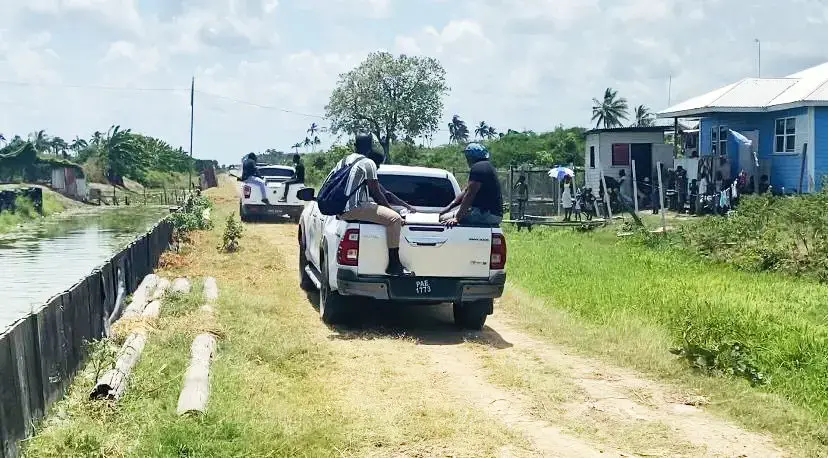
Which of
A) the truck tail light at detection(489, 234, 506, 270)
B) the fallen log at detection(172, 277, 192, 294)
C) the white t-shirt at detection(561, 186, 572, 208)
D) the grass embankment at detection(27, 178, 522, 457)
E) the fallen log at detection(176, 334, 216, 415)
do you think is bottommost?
the grass embankment at detection(27, 178, 522, 457)

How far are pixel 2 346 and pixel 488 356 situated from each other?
15.4 feet

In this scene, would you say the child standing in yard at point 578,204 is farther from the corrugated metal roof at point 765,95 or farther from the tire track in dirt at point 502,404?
the tire track in dirt at point 502,404

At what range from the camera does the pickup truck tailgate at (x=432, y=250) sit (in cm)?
937

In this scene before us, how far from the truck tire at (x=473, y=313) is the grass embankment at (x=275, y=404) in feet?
3.38

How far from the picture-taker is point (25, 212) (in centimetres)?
3200

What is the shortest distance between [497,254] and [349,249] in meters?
1.65

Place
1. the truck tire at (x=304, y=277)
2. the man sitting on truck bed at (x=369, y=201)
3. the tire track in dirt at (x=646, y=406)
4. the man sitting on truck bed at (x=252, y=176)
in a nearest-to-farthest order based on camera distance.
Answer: the tire track in dirt at (x=646, y=406) < the man sitting on truck bed at (x=369, y=201) < the truck tire at (x=304, y=277) < the man sitting on truck bed at (x=252, y=176)

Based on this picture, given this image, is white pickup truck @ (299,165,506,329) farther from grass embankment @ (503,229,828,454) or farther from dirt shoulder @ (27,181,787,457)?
grass embankment @ (503,229,828,454)

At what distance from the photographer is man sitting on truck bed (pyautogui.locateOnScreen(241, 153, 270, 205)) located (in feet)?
79.9

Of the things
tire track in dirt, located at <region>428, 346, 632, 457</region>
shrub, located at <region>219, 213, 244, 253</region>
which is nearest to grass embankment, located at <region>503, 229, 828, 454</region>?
tire track in dirt, located at <region>428, 346, 632, 457</region>

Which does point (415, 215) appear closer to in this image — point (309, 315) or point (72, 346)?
point (309, 315)

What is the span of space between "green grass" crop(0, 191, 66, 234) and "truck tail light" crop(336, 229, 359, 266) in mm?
20945

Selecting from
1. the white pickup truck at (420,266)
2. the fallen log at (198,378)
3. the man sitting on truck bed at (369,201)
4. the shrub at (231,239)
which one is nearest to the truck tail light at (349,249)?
the white pickup truck at (420,266)

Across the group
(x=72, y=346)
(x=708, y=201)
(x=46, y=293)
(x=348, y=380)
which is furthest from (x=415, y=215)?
(x=708, y=201)
